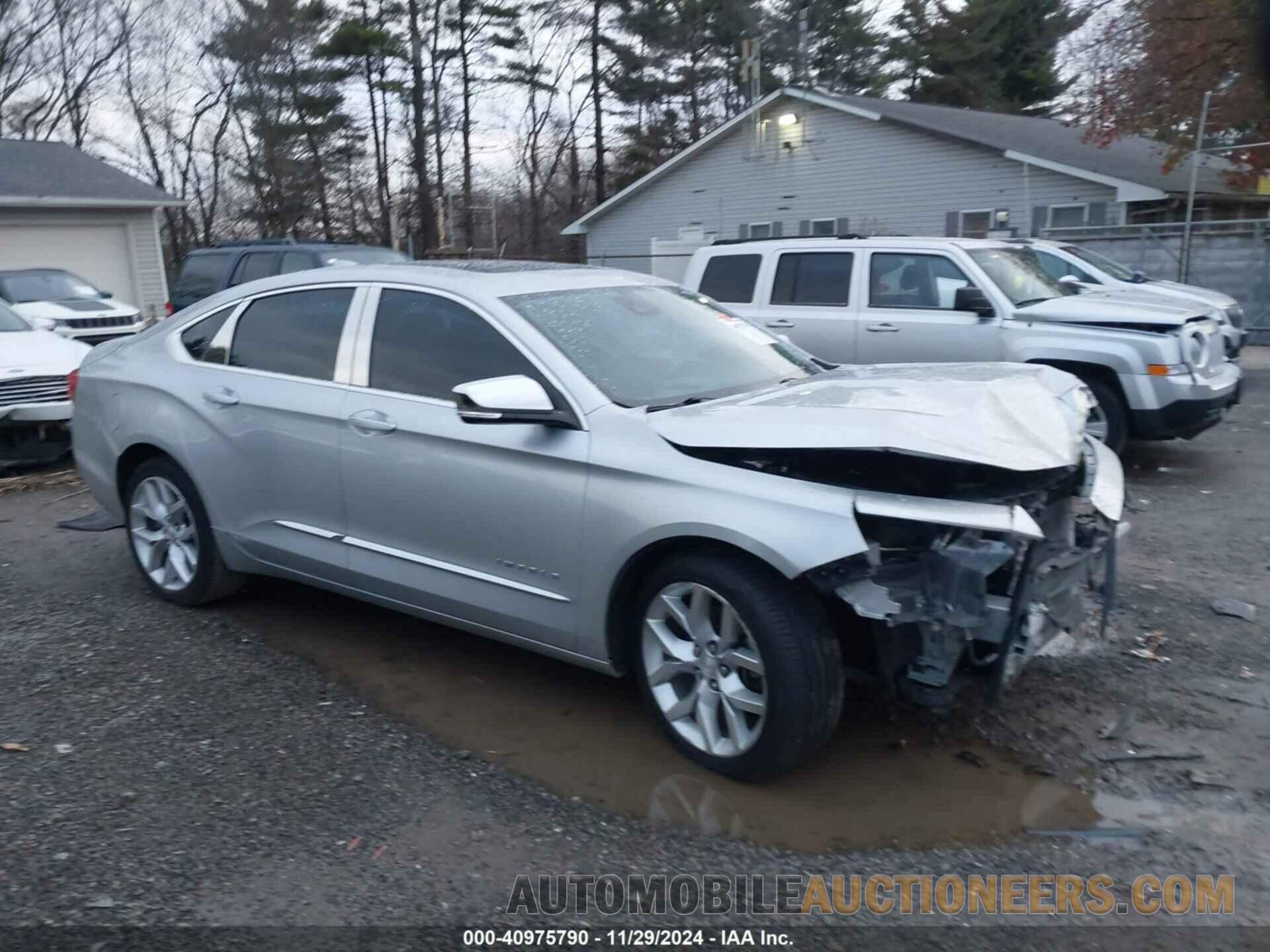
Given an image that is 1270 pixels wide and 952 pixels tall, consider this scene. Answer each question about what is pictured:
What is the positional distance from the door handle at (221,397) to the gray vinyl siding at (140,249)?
22175 mm

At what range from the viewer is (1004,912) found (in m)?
3.07

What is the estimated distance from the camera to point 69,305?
54.3 ft

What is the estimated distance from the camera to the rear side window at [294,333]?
493 centimetres

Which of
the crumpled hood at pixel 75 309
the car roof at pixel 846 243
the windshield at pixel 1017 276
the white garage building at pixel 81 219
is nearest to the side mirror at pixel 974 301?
the windshield at pixel 1017 276

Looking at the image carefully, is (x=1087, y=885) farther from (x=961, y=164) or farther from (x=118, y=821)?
(x=961, y=164)

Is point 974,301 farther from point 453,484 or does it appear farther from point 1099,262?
point 453,484

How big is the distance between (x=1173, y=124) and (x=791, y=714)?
22.3 metres

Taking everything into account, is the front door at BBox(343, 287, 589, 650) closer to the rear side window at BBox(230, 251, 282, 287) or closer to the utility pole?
the rear side window at BBox(230, 251, 282, 287)

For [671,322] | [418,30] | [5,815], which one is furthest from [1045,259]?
[418,30]

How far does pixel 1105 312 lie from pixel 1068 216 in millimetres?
15688

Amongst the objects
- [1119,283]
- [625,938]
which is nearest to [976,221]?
[1119,283]

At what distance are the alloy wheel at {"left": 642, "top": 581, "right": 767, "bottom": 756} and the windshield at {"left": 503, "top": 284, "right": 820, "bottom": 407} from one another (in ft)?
2.70

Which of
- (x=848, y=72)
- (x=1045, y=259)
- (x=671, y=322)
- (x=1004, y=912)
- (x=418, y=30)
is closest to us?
(x=1004, y=912)

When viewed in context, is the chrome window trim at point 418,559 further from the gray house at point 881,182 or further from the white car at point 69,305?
the gray house at point 881,182
